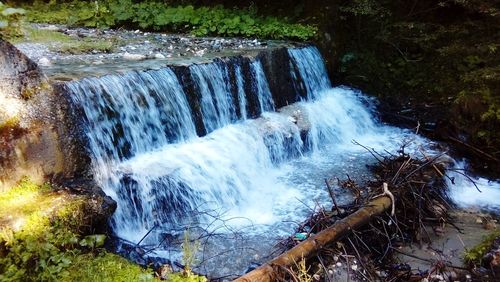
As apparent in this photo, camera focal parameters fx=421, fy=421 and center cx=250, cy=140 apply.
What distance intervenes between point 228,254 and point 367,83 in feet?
21.7

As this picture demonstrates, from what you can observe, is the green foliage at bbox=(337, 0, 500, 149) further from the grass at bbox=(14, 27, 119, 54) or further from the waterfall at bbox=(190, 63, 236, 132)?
the grass at bbox=(14, 27, 119, 54)

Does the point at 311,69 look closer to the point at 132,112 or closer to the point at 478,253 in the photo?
the point at 132,112

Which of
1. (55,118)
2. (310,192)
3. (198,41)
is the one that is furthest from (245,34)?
(55,118)

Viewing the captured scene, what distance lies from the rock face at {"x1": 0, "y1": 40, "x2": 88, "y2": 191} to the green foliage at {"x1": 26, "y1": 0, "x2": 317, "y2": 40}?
6.16m

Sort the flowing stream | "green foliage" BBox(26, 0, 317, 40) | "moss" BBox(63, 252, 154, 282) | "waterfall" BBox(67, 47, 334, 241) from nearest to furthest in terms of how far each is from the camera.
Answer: "moss" BBox(63, 252, 154, 282)
the flowing stream
"waterfall" BBox(67, 47, 334, 241)
"green foliage" BBox(26, 0, 317, 40)

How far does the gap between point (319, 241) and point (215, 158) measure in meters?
2.37

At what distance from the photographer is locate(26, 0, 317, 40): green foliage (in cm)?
986

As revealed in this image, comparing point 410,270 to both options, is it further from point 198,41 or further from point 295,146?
point 198,41

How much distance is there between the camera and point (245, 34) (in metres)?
10.0

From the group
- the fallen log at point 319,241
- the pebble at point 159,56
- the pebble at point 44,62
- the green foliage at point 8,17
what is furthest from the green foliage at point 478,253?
the pebble at point 44,62

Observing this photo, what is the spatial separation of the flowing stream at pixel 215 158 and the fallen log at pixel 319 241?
2.27ft

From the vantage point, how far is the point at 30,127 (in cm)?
423

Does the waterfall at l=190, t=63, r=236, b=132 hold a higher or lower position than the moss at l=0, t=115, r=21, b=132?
lower

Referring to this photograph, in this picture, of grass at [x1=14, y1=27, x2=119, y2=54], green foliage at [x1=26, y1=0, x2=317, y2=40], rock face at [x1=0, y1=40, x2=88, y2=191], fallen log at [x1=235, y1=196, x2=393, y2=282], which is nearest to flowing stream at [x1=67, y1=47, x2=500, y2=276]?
rock face at [x1=0, y1=40, x2=88, y2=191]
